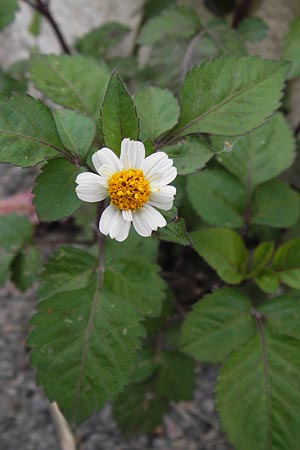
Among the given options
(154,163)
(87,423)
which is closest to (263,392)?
(154,163)

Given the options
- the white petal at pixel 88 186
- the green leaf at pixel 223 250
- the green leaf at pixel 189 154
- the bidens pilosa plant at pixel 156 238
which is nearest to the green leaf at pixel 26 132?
the bidens pilosa plant at pixel 156 238

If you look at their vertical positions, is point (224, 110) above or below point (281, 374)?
above

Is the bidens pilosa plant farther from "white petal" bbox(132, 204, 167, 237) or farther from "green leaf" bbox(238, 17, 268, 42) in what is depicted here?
"green leaf" bbox(238, 17, 268, 42)

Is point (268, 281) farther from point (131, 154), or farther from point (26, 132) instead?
point (26, 132)

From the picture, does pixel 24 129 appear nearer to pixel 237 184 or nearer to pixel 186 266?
pixel 237 184

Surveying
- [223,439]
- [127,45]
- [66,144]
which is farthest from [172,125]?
[127,45]

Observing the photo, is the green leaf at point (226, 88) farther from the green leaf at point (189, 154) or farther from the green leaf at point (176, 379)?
the green leaf at point (176, 379)
